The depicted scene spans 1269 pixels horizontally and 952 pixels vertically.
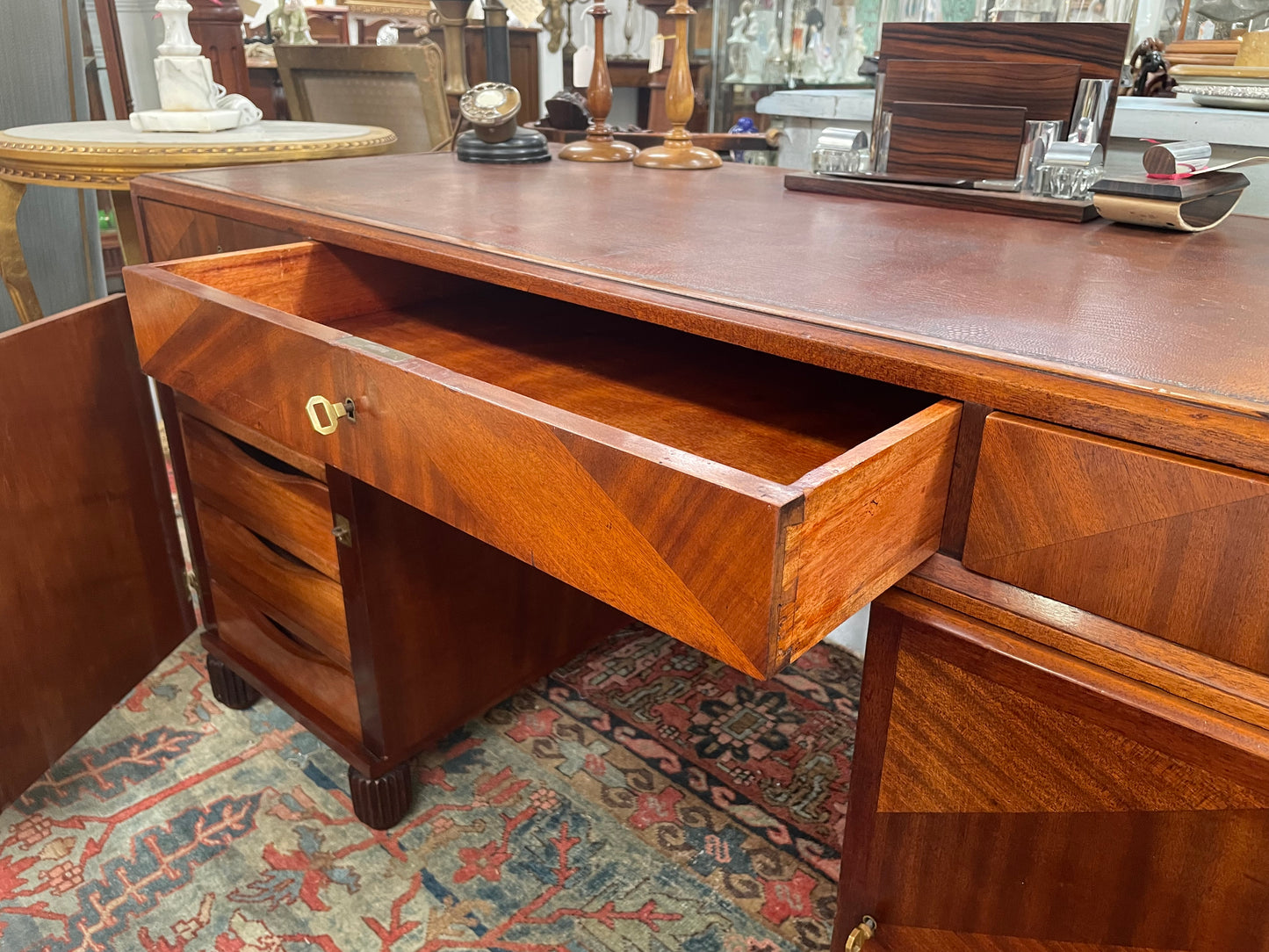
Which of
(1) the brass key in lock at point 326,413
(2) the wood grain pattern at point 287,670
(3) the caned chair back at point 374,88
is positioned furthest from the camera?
(3) the caned chair back at point 374,88

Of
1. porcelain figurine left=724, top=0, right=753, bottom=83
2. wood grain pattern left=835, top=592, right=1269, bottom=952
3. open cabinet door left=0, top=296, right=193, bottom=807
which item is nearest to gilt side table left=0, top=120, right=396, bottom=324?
open cabinet door left=0, top=296, right=193, bottom=807

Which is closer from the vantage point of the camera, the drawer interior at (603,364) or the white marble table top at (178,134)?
the drawer interior at (603,364)

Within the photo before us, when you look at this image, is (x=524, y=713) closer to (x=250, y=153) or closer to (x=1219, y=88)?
(x=250, y=153)

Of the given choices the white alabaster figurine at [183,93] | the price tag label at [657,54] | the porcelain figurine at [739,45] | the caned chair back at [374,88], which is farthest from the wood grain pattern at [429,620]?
the porcelain figurine at [739,45]

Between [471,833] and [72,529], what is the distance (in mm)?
512

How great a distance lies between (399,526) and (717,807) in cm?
47

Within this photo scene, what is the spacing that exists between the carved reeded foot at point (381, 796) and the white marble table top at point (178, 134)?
2.72ft

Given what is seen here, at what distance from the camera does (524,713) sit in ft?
3.86

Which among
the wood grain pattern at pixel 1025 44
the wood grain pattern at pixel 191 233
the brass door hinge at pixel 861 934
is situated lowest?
the brass door hinge at pixel 861 934

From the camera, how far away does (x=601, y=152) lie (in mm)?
1287

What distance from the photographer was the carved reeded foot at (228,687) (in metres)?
1.15

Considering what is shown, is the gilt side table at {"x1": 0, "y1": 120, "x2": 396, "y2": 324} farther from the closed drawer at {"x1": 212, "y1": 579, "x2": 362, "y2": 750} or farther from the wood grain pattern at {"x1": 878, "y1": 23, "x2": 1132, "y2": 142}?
the wood grain pattern at {"x1": 878, "y1": 23, "x2": 1132, "y2": 142}

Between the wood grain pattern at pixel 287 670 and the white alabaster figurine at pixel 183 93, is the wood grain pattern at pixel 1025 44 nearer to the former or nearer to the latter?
the wood grain pattern at pixel 287 670

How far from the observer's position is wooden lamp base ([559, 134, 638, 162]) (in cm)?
128
